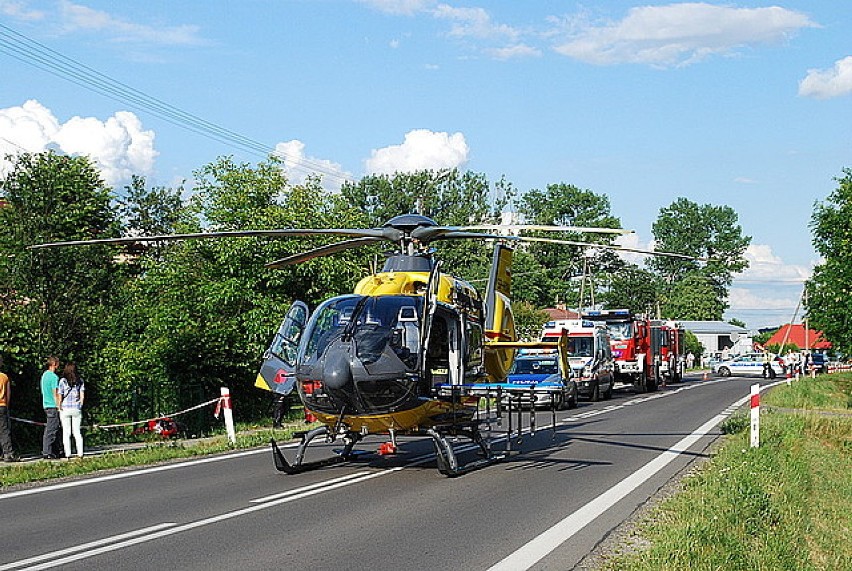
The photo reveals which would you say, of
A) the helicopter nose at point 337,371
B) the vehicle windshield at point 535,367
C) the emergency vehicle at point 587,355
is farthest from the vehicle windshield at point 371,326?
the emergency vehicle at point 587,355

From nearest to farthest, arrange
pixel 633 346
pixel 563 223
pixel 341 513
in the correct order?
pixel 341 513, pixel 633 346, pixel 563 223

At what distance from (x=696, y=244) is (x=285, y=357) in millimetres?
107380

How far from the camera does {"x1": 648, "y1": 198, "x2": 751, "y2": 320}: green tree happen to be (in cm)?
11694

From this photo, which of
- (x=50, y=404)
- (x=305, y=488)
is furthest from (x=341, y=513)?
(x=50, y=404)

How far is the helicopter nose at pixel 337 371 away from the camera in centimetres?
1334

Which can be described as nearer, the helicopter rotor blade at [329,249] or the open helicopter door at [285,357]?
the open helicopter door at [285,357]

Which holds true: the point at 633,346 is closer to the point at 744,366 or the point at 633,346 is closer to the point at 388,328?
the point at 744,366

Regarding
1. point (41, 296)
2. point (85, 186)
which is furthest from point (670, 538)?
point (85, 186)

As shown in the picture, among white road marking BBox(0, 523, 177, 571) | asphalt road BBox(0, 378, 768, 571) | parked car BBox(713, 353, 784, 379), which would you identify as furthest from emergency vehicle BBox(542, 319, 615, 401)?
parked car BBox(713, 353, 784, 379)

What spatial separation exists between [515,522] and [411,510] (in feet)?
4.38

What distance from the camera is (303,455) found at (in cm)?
1518

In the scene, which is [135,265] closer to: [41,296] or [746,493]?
[41,296]

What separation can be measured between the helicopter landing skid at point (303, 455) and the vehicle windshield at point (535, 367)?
16.0 m

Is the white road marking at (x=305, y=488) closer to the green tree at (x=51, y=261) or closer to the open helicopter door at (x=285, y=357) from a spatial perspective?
the open helicopter door at (x=285, y=357)
